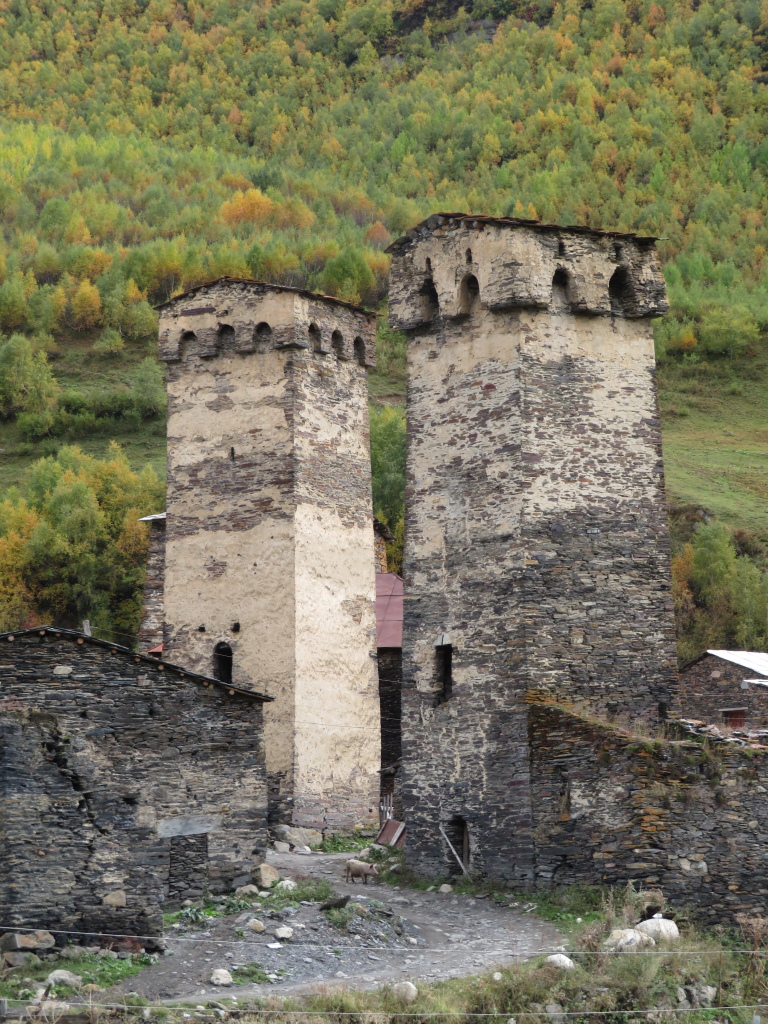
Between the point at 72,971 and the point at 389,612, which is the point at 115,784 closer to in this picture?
the point at 72,971

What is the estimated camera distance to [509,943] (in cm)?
1958

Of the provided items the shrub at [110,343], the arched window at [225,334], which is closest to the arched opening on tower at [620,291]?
the arched window at [225,334]

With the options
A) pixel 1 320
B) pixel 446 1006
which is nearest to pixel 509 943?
pixel 446 1006

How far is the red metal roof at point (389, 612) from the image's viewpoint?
36.1 meters

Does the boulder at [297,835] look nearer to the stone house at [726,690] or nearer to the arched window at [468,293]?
the stone house at [726,690]

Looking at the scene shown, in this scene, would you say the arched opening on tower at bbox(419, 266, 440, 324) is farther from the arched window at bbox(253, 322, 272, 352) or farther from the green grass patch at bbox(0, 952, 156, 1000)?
the green grass patch at bbox(0, 952, 156, 1000)

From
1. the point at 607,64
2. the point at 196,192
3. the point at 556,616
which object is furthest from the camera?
the point at 607,64

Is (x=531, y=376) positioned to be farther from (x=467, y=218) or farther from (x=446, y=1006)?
(x=446, y=1006)

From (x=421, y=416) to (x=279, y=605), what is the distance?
6.71 m

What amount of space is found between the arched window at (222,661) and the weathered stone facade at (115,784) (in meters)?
8.03

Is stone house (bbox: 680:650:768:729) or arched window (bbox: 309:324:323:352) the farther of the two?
arched window (bbox: 309:324:323:352)

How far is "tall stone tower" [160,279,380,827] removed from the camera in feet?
98.4

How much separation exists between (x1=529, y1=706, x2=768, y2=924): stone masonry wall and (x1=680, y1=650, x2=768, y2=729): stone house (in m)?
9.23

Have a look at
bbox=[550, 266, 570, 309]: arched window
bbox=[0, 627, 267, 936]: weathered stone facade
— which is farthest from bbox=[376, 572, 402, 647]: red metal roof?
bbox=[0, 627, 267, 936]: weathered stone facade
